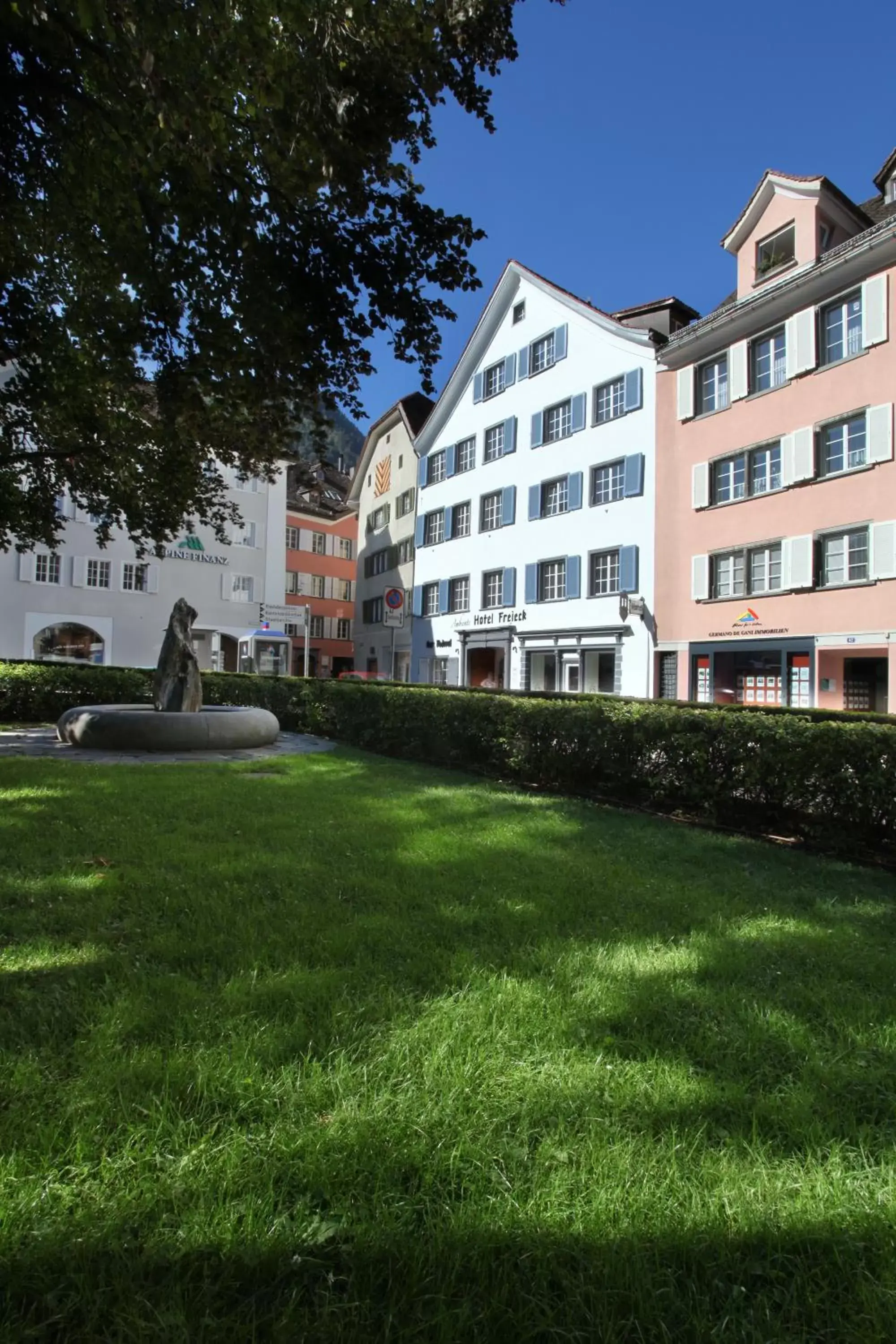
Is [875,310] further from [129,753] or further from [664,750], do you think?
[129,753]

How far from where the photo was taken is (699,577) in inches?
817

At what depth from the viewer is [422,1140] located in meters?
1.99

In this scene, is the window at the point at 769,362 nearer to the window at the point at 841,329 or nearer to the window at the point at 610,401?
the window at the point at 841,329

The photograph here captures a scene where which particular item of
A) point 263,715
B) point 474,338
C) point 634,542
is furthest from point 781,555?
point 474,338

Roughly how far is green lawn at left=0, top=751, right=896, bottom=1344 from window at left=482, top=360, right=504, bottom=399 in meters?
27.8

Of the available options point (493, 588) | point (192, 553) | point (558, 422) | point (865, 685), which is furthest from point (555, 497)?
point (192, 553)

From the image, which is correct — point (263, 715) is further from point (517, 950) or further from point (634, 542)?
point (634, 542)

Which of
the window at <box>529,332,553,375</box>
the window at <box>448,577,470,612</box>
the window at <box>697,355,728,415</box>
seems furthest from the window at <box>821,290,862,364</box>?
the window at <box>448,577,470,612</box>

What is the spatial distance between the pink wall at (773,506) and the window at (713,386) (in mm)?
497

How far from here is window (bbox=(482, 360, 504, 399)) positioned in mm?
28734

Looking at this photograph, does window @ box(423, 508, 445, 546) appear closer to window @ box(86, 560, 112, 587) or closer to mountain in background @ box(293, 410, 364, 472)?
window @ box(86, 560, 112, 587)

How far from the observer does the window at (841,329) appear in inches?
680

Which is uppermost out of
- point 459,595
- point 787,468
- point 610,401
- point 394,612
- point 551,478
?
point 610,401

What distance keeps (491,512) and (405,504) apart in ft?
28.3
